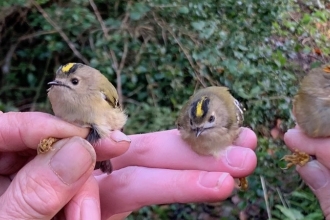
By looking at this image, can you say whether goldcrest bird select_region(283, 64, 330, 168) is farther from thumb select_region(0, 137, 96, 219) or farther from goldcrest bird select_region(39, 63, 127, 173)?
thumb select_region(0, 137, 96, 219)

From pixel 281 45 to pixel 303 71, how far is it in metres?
0.34

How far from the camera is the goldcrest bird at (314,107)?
2.27 metres

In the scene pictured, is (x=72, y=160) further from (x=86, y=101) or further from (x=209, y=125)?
(x=209, y=125)

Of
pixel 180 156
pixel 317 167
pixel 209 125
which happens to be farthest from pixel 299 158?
pixel 180 156

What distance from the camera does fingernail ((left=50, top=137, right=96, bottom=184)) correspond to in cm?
188

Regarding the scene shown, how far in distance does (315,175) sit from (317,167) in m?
0.05

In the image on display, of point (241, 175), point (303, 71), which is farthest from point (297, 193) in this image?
point (303, 71)

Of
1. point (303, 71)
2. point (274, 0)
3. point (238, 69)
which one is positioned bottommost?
point (303, 71)

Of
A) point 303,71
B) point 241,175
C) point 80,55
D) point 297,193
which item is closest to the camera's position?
point 241,175

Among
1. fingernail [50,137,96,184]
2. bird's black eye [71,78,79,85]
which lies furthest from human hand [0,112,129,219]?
bird's black eye [71,78,79,85]

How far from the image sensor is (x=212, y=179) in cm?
203

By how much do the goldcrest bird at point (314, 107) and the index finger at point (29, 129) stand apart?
107cm

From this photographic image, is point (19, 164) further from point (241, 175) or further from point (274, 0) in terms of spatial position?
point (274, 0)

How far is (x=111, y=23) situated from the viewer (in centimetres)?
403
